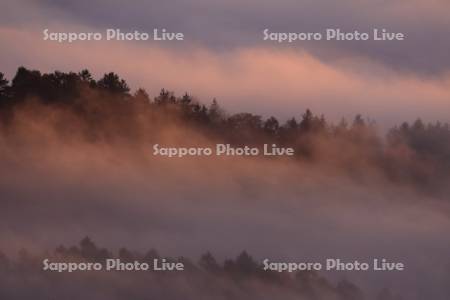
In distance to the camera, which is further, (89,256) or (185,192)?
A: (185,192)

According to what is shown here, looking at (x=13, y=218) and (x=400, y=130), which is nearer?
(x=13, y=218)

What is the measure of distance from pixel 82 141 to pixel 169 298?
3785 millimetres

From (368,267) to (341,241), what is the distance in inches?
33.7

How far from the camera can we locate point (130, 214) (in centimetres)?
1928

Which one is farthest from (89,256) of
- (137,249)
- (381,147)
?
(381,147)

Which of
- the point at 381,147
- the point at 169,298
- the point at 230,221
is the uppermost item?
the point at 381,147

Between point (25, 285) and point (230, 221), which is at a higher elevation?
point (230, 221)

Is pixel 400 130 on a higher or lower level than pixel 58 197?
higher

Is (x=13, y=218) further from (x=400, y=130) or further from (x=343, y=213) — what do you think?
(x=400, y=130)

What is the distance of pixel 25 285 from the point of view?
58.2 feet

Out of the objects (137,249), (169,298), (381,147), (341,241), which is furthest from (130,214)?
(381,147)

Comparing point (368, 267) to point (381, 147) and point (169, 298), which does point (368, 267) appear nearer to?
point (381, 147)

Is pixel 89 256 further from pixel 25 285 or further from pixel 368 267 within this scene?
pixel 368 267

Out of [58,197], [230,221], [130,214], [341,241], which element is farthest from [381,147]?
[58,197]
